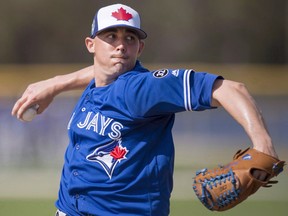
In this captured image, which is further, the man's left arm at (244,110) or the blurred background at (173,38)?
the blurred background at (173,38)

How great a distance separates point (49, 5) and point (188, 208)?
2385cm

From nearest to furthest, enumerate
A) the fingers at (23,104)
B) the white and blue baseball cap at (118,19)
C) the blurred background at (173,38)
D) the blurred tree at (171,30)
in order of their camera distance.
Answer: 1. the white and blue baseball cap at (118,19)
2. the fingers at (23,104)
3. the blurred background at (173,38)
4. the blurred tree at (171,30)

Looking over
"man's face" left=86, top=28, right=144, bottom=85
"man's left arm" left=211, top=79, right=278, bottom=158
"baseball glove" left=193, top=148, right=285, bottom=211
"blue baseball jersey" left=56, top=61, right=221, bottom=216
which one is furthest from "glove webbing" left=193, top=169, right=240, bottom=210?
"man's face" left=86, top=28, right=144, bottom=85

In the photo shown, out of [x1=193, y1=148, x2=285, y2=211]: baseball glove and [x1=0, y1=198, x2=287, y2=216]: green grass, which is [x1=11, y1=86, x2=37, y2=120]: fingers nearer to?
[x1=193, y1=148, x2=285, y2=211]: baseball glove

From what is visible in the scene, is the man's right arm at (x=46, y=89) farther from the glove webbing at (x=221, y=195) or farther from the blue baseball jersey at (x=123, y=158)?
the glove webbing at (x=221, y=195)

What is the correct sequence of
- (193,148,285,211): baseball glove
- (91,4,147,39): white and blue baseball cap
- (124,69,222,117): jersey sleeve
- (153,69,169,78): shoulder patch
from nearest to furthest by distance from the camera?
1. (193,148,285,211): baseball glove
2. (124,69,222,117): jersey sleeve
3. (153,69,169,78): shoulder patch
4. (91,4,147,39): white and blue baseball cap

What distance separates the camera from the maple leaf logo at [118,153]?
12.8 ft

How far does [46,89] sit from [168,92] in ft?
4.31

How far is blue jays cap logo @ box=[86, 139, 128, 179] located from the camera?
3916 millimetres

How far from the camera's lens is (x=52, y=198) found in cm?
861

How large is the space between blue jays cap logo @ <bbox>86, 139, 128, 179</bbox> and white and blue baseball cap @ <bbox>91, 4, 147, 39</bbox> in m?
0.64

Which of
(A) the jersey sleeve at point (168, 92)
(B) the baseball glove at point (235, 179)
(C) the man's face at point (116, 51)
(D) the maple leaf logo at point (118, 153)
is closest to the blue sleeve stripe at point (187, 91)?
(A) the jersey sleeve at point (168, 92)

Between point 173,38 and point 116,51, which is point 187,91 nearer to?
point 116,51

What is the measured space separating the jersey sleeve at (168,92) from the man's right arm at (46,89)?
998mm
